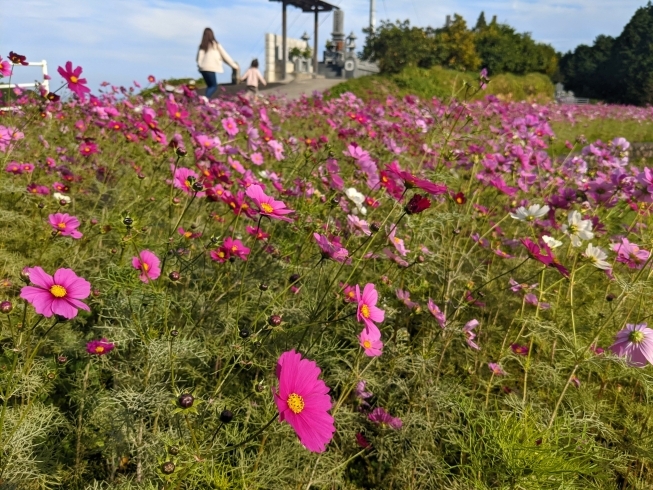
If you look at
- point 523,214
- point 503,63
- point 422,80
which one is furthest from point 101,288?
point 503,63

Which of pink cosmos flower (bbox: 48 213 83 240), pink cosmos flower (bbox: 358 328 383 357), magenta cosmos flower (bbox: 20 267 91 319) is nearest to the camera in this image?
magenta cosmos flower (bbox: 20 267 91 319)

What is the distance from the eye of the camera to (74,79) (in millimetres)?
1954

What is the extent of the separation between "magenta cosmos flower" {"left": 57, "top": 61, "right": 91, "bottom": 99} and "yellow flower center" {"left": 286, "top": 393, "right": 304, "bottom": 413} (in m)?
1.73

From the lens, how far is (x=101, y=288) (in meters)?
1.55

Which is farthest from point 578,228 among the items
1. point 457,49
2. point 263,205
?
point 457,49

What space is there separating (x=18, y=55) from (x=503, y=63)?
23.6m

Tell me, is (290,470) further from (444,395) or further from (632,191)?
(632,191)

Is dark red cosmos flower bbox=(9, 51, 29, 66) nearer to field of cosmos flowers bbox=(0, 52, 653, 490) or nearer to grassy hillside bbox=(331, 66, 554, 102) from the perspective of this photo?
field of cosmos flowers bbox=(0, 52, 653, 490)

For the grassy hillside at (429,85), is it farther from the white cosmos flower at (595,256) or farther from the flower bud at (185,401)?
the flower bud at (185,401)

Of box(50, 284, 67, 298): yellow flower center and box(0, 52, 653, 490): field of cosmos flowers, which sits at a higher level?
box(50, 284, 67, 298): yellow flower center

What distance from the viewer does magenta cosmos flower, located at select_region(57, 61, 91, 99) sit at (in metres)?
1.87

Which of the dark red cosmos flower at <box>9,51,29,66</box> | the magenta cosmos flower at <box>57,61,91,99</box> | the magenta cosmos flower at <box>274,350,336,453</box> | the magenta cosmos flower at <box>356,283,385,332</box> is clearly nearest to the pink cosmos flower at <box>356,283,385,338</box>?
the magenta cosmos flower at <box>356,283,385,332</box>

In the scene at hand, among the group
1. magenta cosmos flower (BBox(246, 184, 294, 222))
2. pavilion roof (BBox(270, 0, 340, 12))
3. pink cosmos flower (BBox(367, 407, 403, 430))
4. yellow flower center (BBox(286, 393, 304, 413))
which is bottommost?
pink cosmos flower (BBox(367, 407, 403, 430))

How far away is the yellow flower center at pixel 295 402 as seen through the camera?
2.50 feet
